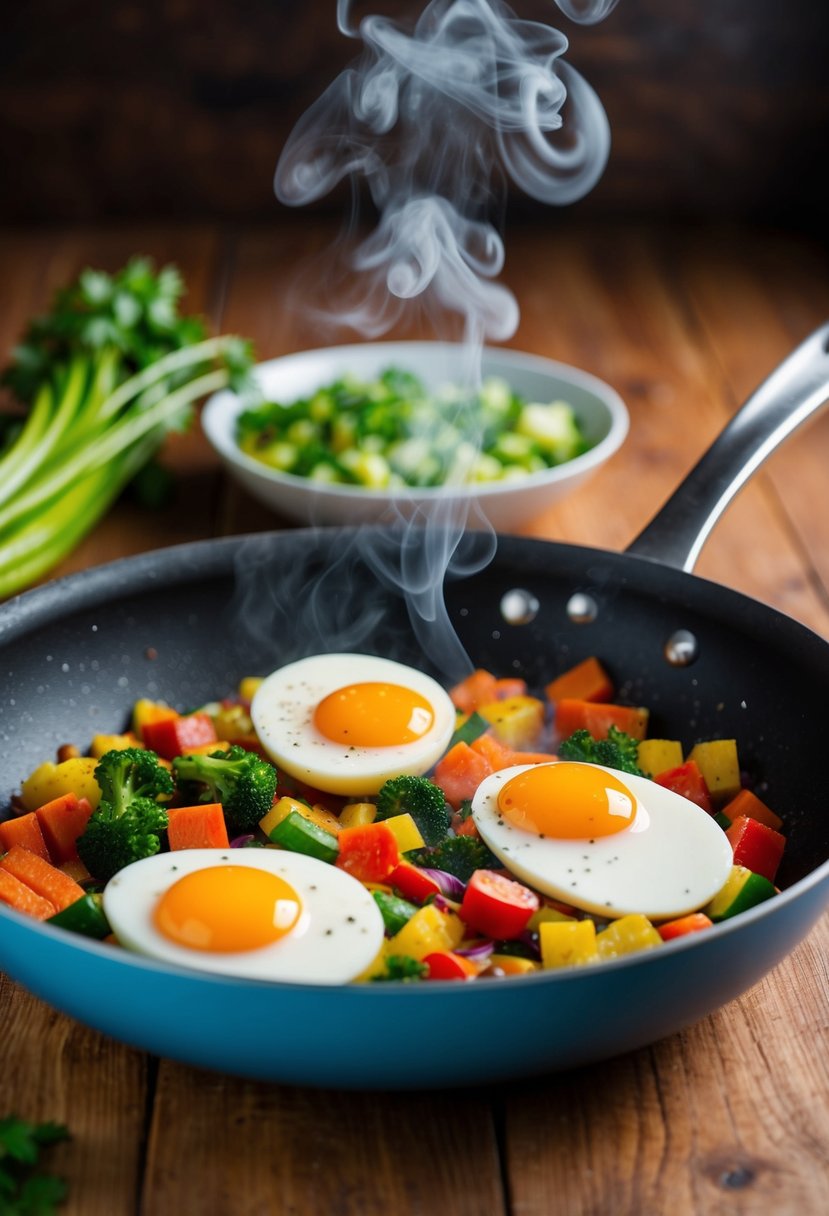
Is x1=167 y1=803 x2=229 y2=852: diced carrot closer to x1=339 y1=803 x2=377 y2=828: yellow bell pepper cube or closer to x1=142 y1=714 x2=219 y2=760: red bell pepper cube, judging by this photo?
x1=339 y1=803 x2=377 y2=828: yellow bell pepper cube

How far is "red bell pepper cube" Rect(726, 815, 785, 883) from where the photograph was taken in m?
2.08

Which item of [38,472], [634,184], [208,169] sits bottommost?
[208,169]

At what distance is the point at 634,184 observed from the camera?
607 centimetres

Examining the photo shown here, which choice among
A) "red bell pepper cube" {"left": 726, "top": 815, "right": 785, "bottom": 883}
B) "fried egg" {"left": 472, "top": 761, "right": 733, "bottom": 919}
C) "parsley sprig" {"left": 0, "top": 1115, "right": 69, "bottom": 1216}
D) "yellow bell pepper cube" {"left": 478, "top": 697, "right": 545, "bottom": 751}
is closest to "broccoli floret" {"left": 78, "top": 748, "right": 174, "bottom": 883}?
"parsley sprig" {"left": 0, "top": 1115, "right": 69, "bottom": 1216}

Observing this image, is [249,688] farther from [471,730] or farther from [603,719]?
[603,719]

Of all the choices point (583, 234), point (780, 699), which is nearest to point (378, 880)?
point (780, 699)

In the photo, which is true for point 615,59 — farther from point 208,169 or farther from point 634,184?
point 208,169

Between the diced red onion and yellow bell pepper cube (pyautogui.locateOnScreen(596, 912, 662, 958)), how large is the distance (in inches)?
10.0

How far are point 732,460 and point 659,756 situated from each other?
621 mm

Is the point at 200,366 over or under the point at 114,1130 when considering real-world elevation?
under

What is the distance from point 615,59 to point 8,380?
3244mm

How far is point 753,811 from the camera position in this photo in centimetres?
221

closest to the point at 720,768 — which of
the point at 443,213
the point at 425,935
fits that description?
the point at 425,935

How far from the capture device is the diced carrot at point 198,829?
2.07 meters
